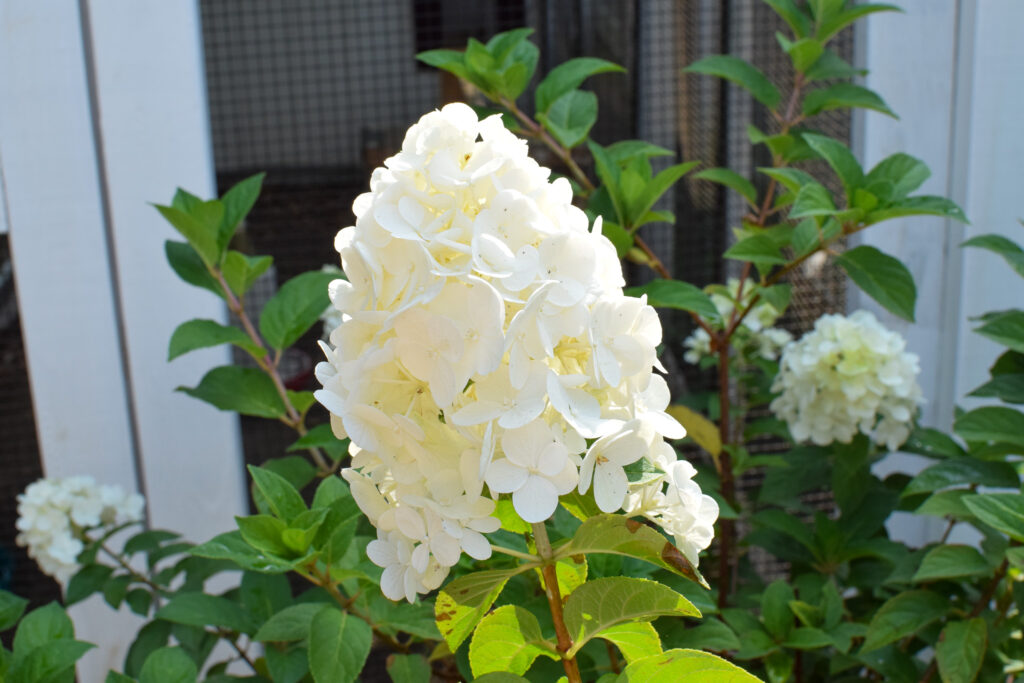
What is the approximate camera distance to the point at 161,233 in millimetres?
1237

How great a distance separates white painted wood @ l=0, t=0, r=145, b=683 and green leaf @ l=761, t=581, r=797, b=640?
2.95ft

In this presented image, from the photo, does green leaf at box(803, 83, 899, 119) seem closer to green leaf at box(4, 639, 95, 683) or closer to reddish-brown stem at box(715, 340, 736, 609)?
reddish-brown stem at box(715, 340, 736, 609)

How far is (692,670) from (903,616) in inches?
21.1

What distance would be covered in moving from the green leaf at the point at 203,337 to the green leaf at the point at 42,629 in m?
0.27

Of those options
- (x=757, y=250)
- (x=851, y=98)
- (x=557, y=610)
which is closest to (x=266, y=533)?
(x=557, y=610)

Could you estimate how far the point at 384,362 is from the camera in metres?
0.46

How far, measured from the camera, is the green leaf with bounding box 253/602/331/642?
78 centimetres

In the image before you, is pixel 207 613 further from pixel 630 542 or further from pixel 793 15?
pixel 793 15

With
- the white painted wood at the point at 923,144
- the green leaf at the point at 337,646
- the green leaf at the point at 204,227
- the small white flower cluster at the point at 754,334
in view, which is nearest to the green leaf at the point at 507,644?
the green leaf at the point at 337,646

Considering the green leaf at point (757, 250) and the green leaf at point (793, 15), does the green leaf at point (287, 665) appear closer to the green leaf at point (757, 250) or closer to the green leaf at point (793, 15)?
the green leaf at point (757, 250)

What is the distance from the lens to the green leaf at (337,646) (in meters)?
0.68

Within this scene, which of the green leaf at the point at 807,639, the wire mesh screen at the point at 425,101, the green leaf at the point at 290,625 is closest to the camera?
the green leaf at the point at 290,625

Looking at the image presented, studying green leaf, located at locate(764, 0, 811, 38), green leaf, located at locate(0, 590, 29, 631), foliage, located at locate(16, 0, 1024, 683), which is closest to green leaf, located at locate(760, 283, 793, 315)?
foliage, located at locate(16, 0, 1024, 683)

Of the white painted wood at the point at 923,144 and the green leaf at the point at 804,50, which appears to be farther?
the white painted wood at the point at 923,144
